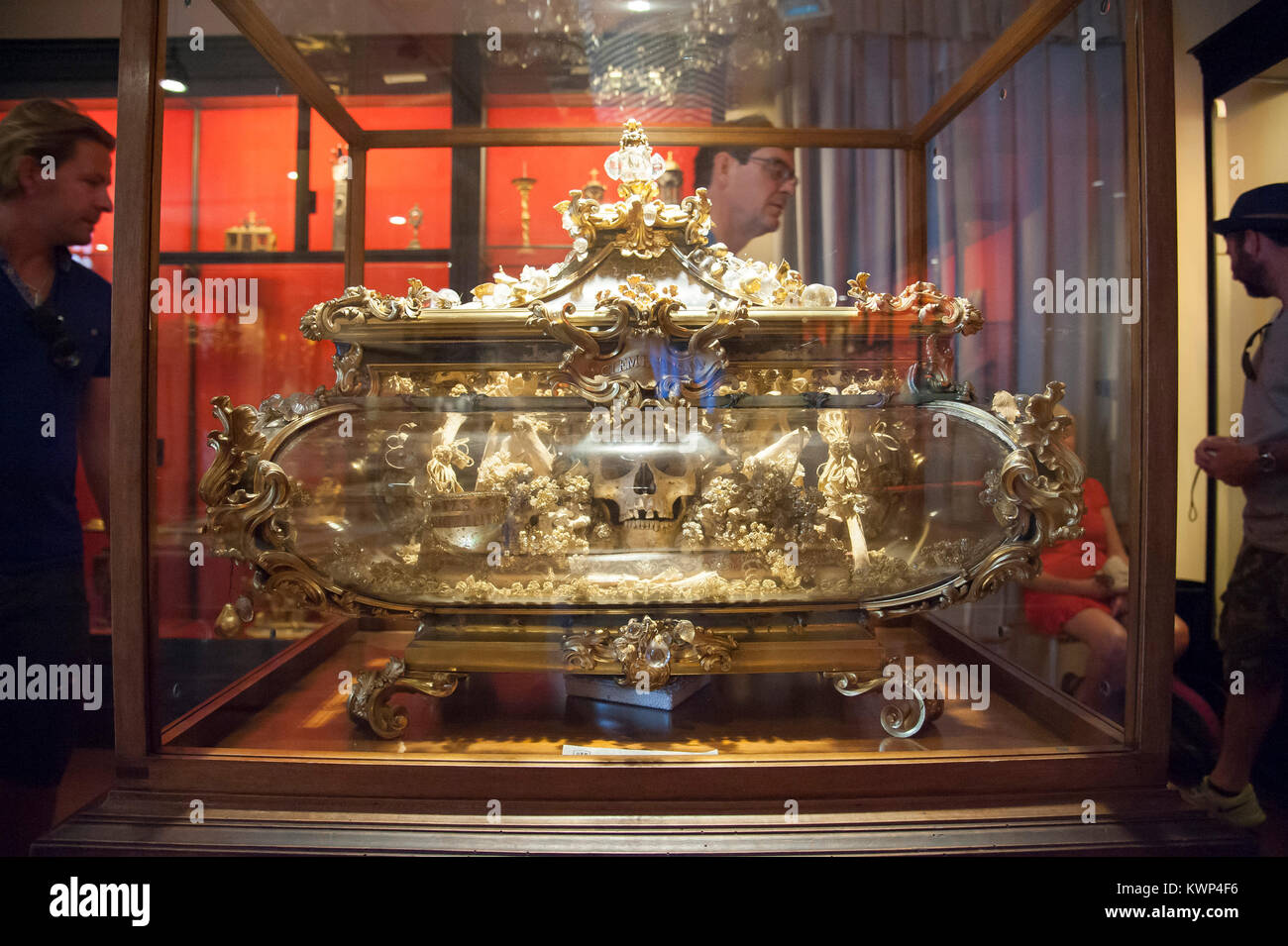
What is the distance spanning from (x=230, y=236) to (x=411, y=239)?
0.37 meters

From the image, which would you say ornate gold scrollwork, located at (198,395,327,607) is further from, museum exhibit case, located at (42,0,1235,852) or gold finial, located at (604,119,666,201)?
gold finial, located at (604,119,666,201)

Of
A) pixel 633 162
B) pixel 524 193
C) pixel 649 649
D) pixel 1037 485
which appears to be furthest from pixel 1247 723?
pixel 524 193

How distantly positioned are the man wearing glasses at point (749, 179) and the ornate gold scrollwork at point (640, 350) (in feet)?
1.55

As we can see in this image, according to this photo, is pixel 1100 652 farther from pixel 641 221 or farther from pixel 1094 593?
pixel 641 221

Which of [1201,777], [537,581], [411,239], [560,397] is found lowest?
[1201,777]

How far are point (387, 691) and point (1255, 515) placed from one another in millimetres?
1582

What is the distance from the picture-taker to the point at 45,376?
54.7 inches

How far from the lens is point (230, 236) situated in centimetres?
157

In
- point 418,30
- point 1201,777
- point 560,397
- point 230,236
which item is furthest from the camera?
point 418,30

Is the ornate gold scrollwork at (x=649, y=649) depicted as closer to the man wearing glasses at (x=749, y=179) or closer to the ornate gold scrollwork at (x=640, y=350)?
the ornate gold scrollwork at (x=640, y=350)

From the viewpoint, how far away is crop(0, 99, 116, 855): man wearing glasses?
1.38 meters
